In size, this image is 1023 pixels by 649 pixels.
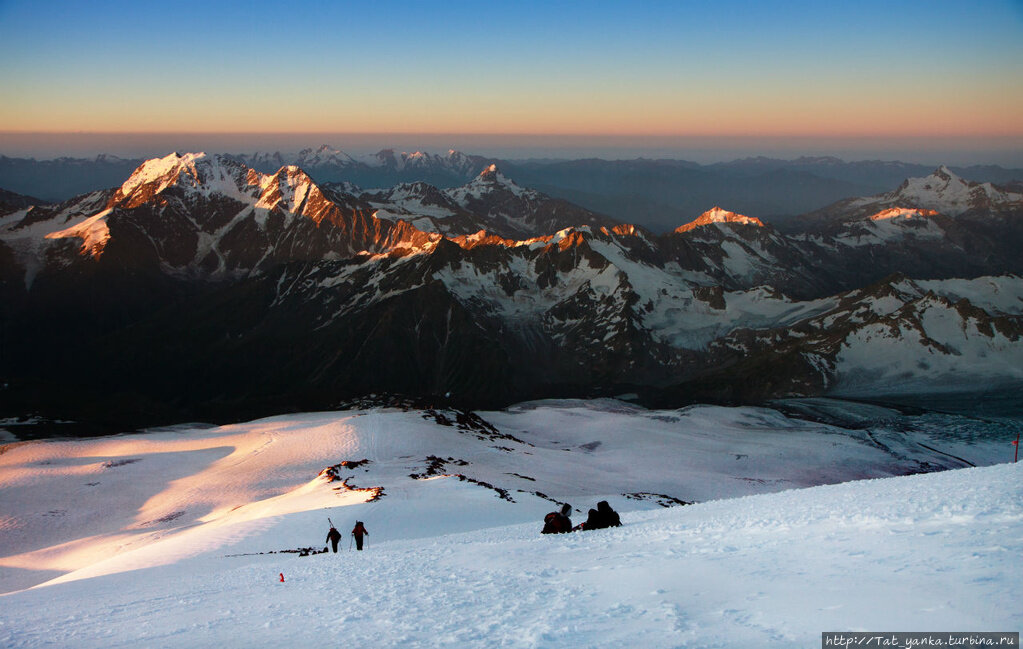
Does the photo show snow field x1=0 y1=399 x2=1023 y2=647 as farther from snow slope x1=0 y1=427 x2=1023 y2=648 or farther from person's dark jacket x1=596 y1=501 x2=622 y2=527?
person's dark jacket x1=596 y1=501 x2=622 y2=527

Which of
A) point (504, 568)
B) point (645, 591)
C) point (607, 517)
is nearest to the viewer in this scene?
point (645, 591)

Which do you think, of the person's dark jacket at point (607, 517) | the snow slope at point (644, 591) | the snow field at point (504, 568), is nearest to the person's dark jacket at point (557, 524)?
the snow field at point (504, 568)

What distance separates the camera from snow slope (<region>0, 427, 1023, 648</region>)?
931 centimetres

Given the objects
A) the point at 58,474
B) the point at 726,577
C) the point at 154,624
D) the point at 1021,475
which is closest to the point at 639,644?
the point at 726,577

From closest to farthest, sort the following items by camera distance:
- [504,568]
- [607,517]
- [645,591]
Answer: [645,591] → [504,568] → [607,517]

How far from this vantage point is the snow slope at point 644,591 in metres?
9.31

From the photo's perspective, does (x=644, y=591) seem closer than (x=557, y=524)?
Yes

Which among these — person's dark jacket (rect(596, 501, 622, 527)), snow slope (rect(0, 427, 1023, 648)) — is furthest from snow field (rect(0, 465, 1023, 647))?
person's dark jacket (rect(596, 501, 622, 527))

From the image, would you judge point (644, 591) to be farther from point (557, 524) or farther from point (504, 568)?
point (557, 524)

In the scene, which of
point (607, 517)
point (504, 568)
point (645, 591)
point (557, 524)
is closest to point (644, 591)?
point (645, 591)

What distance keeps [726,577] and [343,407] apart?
156094 mm

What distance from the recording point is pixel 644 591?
11273 mm

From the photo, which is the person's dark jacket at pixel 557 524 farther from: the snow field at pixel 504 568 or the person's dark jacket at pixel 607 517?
the person's dark jacket at pixel 607 517

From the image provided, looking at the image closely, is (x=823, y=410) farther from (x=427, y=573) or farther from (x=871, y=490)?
(x=427, y=573)
